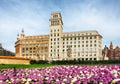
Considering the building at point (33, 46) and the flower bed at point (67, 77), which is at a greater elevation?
the building at point (33, 46)

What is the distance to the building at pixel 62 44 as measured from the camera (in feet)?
315

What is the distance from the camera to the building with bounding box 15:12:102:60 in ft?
315

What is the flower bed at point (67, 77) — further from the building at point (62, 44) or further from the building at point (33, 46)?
the building at point (33, 46)

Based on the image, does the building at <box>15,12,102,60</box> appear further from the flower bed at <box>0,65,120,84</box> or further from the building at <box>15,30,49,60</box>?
the flower bed at <box>0,65,120,84</box>

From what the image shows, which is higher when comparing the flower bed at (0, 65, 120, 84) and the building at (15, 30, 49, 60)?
the building at (15, 30, 49, 60)

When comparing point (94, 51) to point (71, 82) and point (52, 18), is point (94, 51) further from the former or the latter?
point (71, 82)

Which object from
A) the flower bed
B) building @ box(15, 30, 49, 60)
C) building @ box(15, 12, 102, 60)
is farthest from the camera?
building @ box(15, 30, 49, 60)

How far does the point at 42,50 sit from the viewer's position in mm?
104562

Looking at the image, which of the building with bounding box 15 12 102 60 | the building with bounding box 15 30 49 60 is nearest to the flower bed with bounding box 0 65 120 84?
the building with bounding box 15 12 102 60

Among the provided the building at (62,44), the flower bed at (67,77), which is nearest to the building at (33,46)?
the building at (62,44)

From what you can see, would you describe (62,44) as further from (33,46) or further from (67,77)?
(67,77)

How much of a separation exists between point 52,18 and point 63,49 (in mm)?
19439

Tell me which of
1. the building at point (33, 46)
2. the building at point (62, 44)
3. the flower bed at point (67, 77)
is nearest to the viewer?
the flower bed at point (67, 77)

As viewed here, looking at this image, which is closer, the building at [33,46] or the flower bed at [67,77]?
the flower bed at [67,77]
